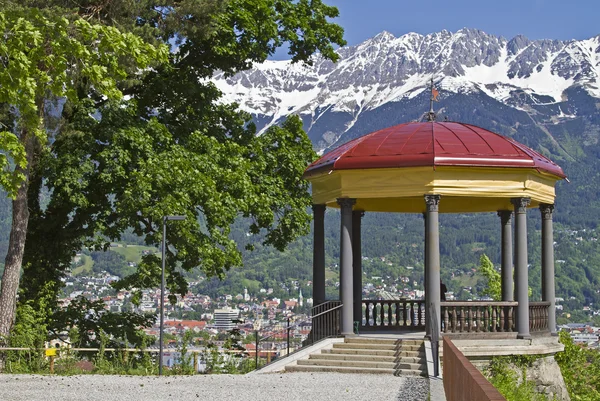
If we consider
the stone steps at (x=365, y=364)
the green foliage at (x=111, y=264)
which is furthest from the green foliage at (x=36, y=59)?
the green foliage at (x=111, y=264)

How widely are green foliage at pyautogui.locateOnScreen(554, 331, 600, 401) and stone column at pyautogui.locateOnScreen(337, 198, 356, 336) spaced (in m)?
5.27

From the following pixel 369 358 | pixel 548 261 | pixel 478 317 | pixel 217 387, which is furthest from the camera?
pixel 548 261

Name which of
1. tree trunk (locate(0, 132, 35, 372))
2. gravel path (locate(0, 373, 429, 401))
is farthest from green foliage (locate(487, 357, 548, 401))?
tree trunk (locate(0, 132, 35, 372))

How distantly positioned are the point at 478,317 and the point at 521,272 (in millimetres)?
1420

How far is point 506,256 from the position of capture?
27516 millimetres

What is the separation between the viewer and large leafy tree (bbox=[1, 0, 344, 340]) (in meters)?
27.0

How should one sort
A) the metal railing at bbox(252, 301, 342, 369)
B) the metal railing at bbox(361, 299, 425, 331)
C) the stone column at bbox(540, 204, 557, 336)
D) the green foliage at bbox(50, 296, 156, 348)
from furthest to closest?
the green foliage at bbox(50, 296, 156, 348)
the metal railing at bbox(361, 299, 425, 331)
the stone column at bbox(540, 204, 557, 336)
the metal railing at bbox(252, 301, 342, 369)

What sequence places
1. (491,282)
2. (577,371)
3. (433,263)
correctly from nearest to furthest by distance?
(433,263) < (577,371) < (491,282)

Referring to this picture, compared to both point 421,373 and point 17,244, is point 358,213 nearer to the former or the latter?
point 421,373

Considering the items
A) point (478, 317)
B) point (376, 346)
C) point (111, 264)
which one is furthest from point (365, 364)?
point (111, 264)

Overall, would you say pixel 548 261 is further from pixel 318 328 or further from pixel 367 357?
pixel 318 328

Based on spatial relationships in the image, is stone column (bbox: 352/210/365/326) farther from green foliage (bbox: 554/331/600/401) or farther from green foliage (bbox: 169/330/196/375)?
green foliage (bbox: 554/331/600/401)

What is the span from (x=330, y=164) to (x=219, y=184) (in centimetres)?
521

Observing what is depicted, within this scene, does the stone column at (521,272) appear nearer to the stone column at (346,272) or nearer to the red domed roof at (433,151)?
the red domed roof at (433,151)
